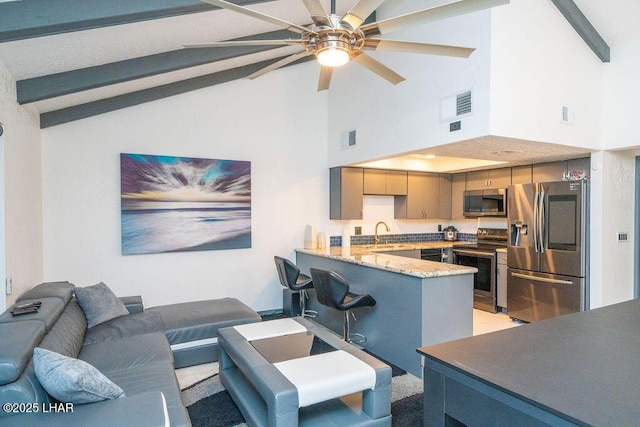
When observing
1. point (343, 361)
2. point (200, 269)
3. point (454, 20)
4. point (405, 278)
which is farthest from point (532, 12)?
point (200, 269)

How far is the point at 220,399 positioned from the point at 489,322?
3.48 metres

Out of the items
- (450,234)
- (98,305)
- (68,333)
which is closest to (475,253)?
(450,234)

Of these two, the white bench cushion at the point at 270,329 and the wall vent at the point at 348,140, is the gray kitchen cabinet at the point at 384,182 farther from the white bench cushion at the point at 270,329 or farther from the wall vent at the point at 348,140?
the white bench cushion at the point at 270,329

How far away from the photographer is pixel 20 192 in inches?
124

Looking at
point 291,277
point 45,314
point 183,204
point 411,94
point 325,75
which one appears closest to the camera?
point 45,314

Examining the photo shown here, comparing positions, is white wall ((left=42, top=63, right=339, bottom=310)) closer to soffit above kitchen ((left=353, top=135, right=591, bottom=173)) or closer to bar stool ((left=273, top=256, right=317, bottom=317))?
bar stool ((left=273, top=256, right=317, bottom=317))

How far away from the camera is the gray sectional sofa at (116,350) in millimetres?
1614

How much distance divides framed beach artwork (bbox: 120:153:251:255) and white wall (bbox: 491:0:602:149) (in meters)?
3.22

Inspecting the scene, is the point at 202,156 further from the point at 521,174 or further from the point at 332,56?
the point at 521,174

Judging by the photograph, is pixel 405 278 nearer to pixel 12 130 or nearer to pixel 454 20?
pixel 454 20

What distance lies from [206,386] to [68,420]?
59.7 inches

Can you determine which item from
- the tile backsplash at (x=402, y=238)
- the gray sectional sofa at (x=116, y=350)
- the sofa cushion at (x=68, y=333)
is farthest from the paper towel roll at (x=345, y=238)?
the sofa cushion at (x=68, y=333)

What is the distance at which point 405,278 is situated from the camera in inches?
128

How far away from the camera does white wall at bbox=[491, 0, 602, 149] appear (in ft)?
10.4
